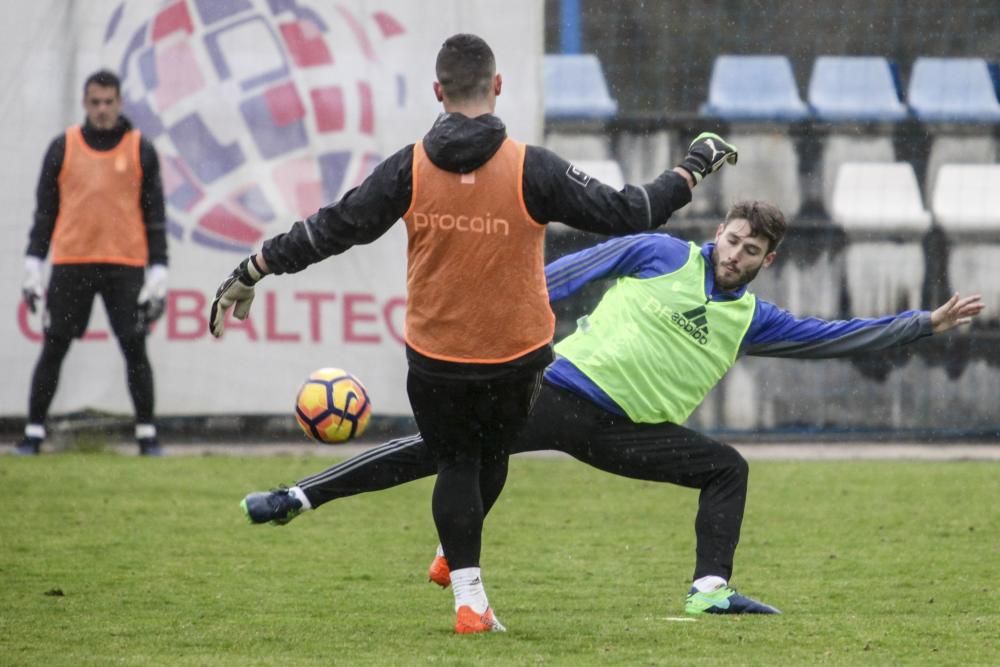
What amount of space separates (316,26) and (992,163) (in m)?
4.78

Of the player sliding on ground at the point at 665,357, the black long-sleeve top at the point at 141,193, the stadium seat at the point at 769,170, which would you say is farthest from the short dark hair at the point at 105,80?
the player sliding on ground at the point at 665,357

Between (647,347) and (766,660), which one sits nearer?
(766,660)

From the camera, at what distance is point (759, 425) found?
12.4 meters

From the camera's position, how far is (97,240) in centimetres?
1101

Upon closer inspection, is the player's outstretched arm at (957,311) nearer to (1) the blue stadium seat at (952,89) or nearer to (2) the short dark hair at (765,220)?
(2) the short dark hair at (765,220)

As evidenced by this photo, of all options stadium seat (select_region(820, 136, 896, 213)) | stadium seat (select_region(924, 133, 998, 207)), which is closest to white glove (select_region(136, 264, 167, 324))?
stadium seat (select_region(820, 136, 896, 213))

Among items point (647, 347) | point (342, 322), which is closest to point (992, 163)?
point (342, 322)

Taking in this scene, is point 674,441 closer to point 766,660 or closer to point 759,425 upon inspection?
point 766,660

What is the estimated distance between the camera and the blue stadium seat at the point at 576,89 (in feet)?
40.2

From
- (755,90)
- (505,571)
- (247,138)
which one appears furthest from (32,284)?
(755,90)

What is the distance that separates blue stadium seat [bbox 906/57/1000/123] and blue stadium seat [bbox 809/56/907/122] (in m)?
0.14

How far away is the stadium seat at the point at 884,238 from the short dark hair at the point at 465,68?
25.0ft

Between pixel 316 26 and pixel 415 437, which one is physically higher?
pixel 316 26

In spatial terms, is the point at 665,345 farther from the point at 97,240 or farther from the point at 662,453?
the point at 97,240
